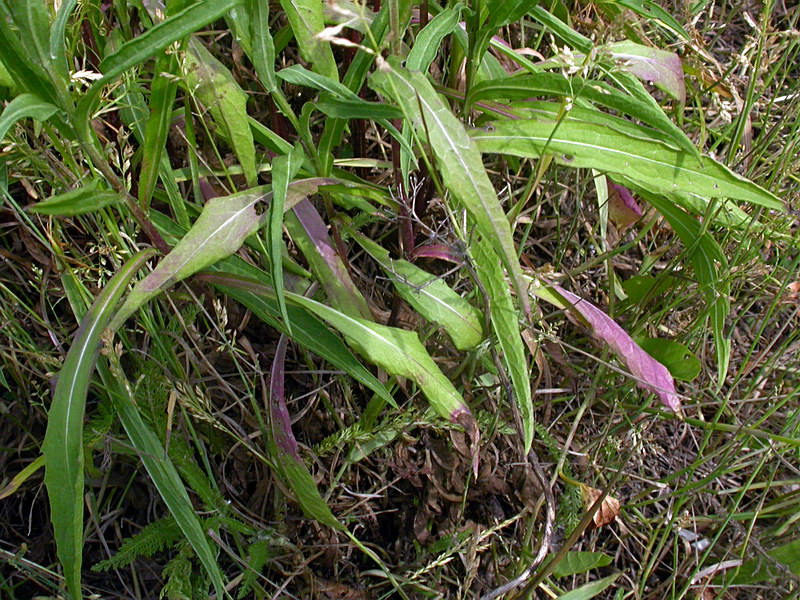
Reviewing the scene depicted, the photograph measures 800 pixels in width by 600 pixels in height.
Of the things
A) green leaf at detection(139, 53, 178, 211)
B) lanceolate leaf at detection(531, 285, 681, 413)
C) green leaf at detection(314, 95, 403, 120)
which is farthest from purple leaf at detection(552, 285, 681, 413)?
green leaf at detection(139, 53, 178, 211)

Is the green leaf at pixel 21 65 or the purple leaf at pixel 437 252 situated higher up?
the green leaf at pixel 21 65

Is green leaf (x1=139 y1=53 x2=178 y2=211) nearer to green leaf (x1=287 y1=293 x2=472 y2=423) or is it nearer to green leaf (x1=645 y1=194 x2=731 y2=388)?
green leaf (x1=287 y1=293 x2=472 y2=423)

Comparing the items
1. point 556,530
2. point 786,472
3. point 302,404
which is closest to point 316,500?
point 302,404

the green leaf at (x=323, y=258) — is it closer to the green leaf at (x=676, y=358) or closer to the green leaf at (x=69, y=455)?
the green leaf at (x=69, y=455)

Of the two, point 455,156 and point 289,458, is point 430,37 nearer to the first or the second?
point 455,156

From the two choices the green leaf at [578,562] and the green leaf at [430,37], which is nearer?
the green leaf at [430,37]

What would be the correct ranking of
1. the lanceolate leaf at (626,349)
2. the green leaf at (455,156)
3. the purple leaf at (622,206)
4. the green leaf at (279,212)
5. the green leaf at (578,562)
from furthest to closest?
the purple leaf at (622,206) < the green leaf at (578,562) < the lanceolate leaf at (626,349) < the green leaf at (279,212) < the green leaf at (455,156)

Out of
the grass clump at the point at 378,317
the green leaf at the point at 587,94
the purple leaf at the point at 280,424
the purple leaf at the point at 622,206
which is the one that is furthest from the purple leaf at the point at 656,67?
the purple leaf at the point at 280,424

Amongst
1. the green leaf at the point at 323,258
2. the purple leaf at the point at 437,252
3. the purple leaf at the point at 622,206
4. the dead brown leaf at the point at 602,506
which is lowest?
the dead brown leaf at the point at 602,506
